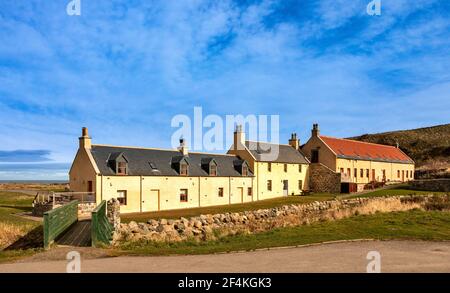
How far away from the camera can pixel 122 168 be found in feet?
Answer: 119

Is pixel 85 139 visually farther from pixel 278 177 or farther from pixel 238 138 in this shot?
pixel 278 177

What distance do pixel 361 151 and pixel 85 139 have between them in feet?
147

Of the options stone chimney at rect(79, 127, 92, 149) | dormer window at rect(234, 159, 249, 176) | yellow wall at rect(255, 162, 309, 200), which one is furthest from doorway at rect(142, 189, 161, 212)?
yellow wall at rect(255, 162, 309, 200)

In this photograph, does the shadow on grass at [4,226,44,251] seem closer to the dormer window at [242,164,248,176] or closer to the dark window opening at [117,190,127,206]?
the dark window opening at [117,190,127,206]

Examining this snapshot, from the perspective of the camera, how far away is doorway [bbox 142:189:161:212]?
122ft

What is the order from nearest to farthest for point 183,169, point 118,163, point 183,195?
point 118,163 → point 183,195 → point 183,169

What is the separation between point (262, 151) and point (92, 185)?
83.7ft

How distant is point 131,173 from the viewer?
36.6 metres

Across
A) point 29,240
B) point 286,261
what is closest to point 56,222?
point 29,240

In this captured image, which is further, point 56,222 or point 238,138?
point 238,138

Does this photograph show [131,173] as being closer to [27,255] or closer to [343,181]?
[27,255]

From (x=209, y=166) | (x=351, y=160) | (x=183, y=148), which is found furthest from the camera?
(x=351, y=160)

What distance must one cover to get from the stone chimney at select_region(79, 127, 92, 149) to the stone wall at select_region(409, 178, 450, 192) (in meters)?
41.5

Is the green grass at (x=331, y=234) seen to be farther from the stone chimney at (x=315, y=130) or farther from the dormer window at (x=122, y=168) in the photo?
the stone chimney at (x=315, y=130)
